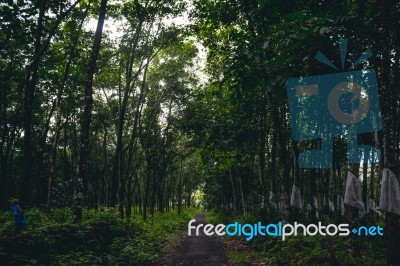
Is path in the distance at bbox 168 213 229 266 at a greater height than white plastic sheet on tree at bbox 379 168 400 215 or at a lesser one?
lesser

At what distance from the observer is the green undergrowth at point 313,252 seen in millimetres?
9695

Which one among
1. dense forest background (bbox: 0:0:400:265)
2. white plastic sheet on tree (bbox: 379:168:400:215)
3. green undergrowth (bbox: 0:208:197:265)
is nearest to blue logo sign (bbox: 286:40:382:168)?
dense forest background (bbox: 0:0:400:265)

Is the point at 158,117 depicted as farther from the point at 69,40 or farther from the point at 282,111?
the point at 282,111

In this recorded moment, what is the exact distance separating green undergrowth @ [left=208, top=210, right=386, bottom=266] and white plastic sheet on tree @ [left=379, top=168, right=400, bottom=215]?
6.52ft

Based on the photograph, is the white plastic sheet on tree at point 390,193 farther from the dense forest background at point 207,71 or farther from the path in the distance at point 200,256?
the path in the distance at point 200,256

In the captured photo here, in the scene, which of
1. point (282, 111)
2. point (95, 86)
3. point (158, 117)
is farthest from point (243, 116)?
point (158, 117)

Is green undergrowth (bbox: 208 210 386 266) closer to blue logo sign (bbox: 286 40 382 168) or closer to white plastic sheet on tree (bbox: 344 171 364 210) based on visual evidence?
white plastic sheet on tree (bbox: 344 171 364 210)

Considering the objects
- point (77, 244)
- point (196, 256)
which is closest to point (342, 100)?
point (196, 256)

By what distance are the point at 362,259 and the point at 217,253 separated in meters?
6.72

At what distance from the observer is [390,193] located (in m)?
8.07

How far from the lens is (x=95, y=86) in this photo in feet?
82.8

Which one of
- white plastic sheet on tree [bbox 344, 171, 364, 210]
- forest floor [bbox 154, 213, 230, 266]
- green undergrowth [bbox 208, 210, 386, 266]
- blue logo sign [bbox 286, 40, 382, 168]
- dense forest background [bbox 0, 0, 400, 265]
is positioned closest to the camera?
dense forest background [bbox 0, 0, 400, 265]

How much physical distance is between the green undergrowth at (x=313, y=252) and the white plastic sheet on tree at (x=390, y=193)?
6.52ft

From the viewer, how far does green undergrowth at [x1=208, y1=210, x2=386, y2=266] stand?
382 inches
